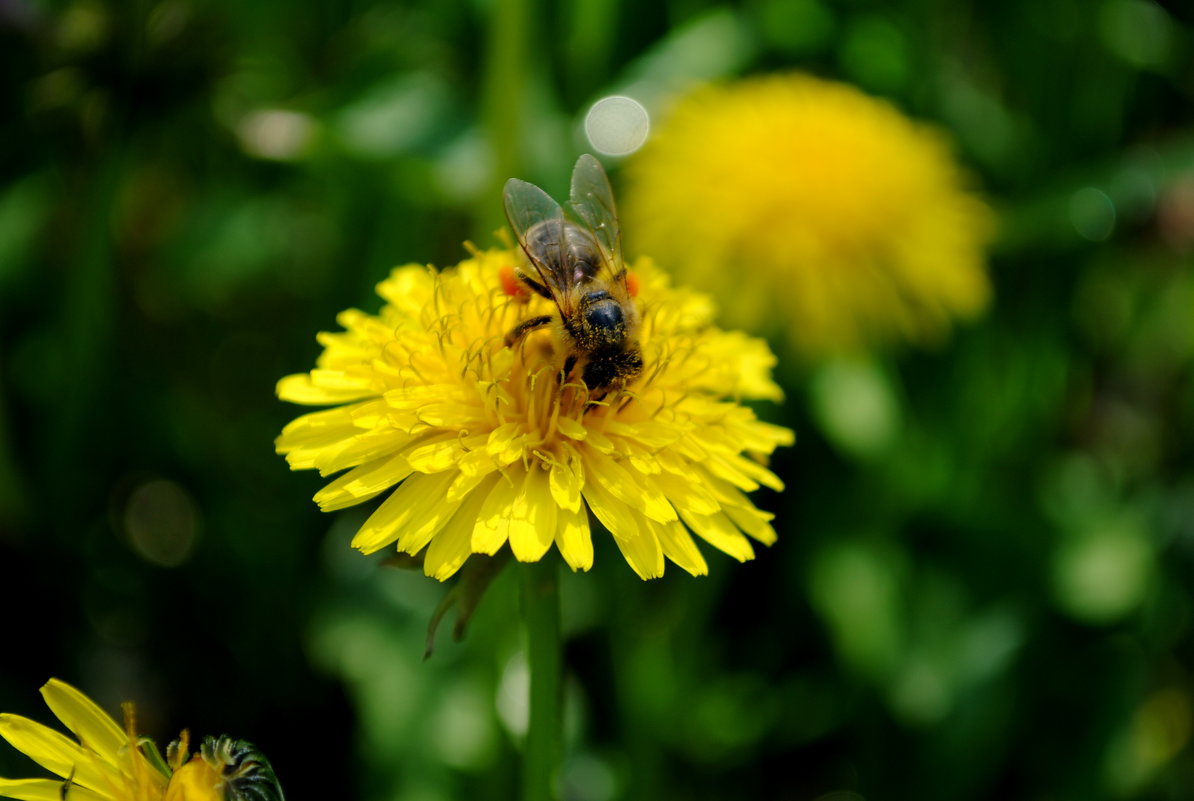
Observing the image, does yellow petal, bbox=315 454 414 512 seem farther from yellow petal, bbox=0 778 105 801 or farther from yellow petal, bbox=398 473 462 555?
yellow petal, bbox=0 778 105 801

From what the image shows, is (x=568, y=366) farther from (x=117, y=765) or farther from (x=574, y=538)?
(x=117, y=765)

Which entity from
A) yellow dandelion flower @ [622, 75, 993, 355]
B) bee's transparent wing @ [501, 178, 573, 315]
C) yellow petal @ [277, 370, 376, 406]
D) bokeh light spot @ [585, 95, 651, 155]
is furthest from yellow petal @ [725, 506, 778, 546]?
bokeh light spot @ [585, 95, 651, 155]

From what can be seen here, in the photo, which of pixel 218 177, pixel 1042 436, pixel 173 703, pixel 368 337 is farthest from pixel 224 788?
pixel 1042 436

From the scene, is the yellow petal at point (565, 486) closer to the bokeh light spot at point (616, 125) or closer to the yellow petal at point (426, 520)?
the yellow petal at point (426, 520)

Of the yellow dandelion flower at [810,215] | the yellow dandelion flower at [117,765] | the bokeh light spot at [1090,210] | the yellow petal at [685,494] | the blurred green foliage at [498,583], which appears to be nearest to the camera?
the yellow dandelion flower at [117,765]

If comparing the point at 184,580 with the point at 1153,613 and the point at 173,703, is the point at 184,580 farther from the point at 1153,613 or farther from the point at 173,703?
the point at 1153,613

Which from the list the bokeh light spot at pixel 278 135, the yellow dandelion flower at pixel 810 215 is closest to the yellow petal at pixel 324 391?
the bokeh light spot at pixel 278 135
